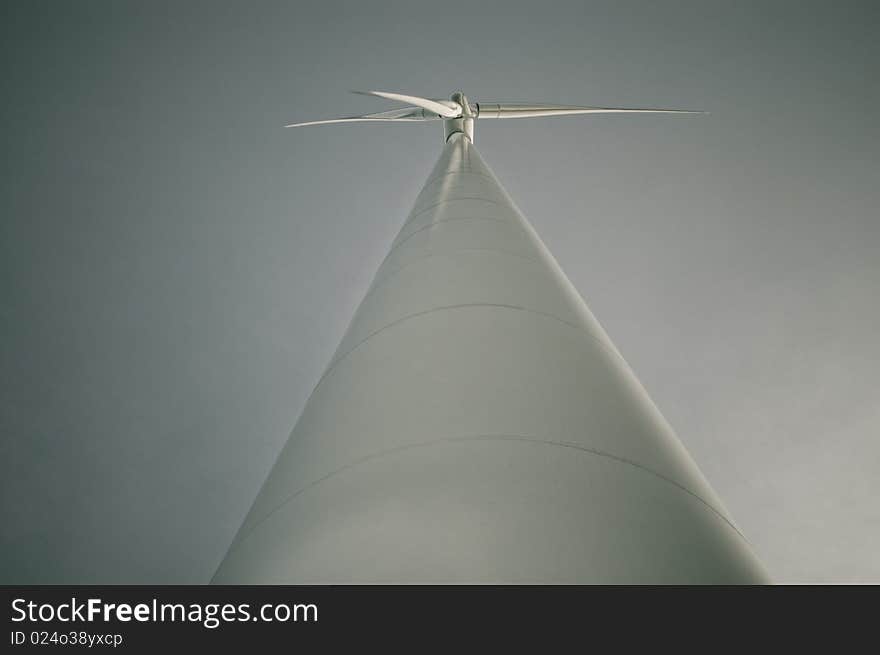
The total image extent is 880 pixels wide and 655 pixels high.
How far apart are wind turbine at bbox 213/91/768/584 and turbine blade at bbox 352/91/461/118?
18.4 feet

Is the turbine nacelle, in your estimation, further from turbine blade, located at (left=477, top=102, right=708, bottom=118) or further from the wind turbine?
the wind turbine

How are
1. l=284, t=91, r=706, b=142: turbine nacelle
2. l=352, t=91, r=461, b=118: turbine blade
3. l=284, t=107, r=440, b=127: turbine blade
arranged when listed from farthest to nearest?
l=284, t=107, r=440, b=127: turbine blade
l=284, t=91, r=706, b=142: turbine nacelle
l=352, t=91, r=461, b=118: turbine blade

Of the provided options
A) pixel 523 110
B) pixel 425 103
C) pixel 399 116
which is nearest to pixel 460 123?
pixel 399 116

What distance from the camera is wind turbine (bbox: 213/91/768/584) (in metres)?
1.82

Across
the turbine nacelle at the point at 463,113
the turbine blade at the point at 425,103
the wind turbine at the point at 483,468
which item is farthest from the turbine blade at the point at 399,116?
the wind turbine at the point at 483,468

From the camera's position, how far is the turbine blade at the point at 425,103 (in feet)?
27.2

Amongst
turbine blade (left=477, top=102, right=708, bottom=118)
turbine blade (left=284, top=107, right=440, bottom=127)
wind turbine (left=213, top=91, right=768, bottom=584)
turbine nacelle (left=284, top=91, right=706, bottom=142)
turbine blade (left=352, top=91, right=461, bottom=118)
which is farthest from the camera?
turbine blade (left=477, top=102, right=708, bottom=118)

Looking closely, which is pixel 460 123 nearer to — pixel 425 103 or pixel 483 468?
pixel 425 103

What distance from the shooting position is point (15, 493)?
23391 millimetres

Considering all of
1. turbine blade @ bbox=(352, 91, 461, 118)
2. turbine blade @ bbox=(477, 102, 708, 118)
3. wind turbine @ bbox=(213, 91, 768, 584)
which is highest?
turbine blade @ bbox=(477, 102, 708, 118)

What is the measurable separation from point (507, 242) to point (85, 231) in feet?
94.8

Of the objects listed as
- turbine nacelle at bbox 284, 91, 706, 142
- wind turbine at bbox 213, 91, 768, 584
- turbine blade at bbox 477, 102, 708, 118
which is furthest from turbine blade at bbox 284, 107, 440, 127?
wind turbine at bbox 213, 91, 768, 584
